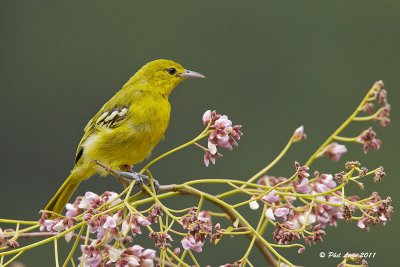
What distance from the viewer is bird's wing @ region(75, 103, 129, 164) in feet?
15.0

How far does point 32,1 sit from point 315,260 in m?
15.0

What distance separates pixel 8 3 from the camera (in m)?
27.2

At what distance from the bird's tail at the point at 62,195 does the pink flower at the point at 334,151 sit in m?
1.47

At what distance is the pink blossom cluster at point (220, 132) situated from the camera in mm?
3168

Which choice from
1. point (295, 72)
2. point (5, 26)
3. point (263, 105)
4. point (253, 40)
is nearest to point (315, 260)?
point (263, 105)

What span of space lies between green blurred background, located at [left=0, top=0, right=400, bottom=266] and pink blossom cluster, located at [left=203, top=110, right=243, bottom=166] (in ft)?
40.6

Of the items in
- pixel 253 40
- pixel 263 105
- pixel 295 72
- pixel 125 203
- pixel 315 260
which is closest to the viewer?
pixel 125 203

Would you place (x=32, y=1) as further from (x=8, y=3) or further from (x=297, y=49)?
(x=297, y=49)

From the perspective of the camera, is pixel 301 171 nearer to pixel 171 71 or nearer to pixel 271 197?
pixel 271 197

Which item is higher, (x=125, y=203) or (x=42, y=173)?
(x=125, y=203)

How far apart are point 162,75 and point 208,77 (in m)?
15.9

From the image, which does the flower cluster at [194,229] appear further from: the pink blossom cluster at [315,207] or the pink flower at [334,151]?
the pink flower at [334,151]

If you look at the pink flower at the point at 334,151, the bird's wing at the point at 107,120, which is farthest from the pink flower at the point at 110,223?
the bird's wing at the point at 107,120

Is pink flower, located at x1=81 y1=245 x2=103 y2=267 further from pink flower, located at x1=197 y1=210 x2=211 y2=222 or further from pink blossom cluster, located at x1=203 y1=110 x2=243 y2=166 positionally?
pink blossom cluster, located at x1=203 y1=110 x2=243 y2=166
